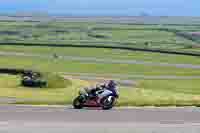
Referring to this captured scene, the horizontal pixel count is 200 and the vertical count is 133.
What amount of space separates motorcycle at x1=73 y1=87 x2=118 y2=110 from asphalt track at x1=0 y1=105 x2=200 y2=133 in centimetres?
218

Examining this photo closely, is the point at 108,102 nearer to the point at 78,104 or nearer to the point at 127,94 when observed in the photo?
the point at 78,104

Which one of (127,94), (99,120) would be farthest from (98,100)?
(127,94)

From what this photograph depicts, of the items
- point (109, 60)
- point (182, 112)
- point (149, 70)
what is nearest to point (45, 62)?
point (109, 60)

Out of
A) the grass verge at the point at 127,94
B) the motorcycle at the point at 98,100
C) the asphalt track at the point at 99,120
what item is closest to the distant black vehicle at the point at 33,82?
the grass verge at the point at 127,94

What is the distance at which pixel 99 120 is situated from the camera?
17.2 metres

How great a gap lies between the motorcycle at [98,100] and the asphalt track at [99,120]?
7.14 ft

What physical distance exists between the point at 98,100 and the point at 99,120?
591 cm

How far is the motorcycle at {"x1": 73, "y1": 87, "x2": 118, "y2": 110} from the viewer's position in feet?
74.6

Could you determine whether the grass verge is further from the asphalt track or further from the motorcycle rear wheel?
the asphalt track

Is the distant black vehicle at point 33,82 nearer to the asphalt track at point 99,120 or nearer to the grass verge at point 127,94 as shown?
the grass verge at point 127,94

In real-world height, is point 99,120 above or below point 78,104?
above

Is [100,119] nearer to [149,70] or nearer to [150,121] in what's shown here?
[150,121]

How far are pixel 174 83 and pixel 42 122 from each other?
164 feet

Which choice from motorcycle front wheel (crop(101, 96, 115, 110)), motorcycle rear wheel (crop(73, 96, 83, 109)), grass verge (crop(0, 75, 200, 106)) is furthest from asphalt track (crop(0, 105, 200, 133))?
A: grass verge (crop(0, 75, 200, 106))
